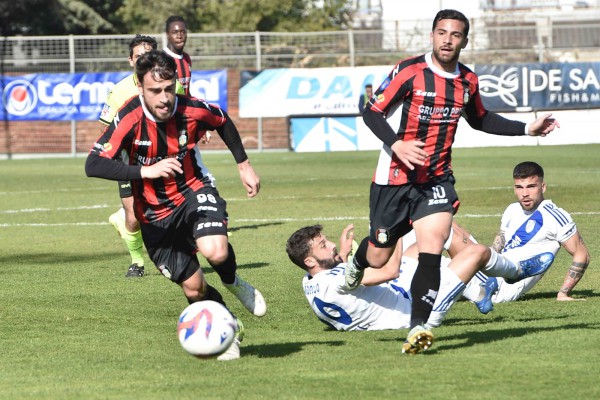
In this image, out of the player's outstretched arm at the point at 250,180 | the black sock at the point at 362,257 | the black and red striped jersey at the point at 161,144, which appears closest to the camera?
the black and red striped jersey at the point at 161,144

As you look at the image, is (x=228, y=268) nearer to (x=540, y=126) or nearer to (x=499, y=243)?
(x=540, y=126)

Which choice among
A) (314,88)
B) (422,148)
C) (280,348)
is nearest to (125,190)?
(280,348)

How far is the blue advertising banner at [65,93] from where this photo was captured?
34.2 meters

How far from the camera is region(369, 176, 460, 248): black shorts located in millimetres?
7043

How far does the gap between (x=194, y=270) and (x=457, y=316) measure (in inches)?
85.3

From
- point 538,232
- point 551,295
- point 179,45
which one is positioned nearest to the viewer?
point 538,232

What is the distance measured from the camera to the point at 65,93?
1356 inches

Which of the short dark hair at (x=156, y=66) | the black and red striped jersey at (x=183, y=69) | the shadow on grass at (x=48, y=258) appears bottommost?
the shadow on grass at (x=48, y=258)

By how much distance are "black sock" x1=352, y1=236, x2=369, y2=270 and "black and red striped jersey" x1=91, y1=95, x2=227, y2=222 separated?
1061mm

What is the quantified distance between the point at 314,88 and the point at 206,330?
90.6 feet

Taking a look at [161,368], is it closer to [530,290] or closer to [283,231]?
[530,290]

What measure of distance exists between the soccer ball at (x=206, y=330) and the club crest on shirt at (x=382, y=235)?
109 centimetres

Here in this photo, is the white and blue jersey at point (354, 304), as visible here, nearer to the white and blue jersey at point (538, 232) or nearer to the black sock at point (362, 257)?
the black sock at point (362, 257)

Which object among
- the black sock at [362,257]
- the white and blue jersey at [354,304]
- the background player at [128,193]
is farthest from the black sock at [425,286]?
the background player at [128,193]
